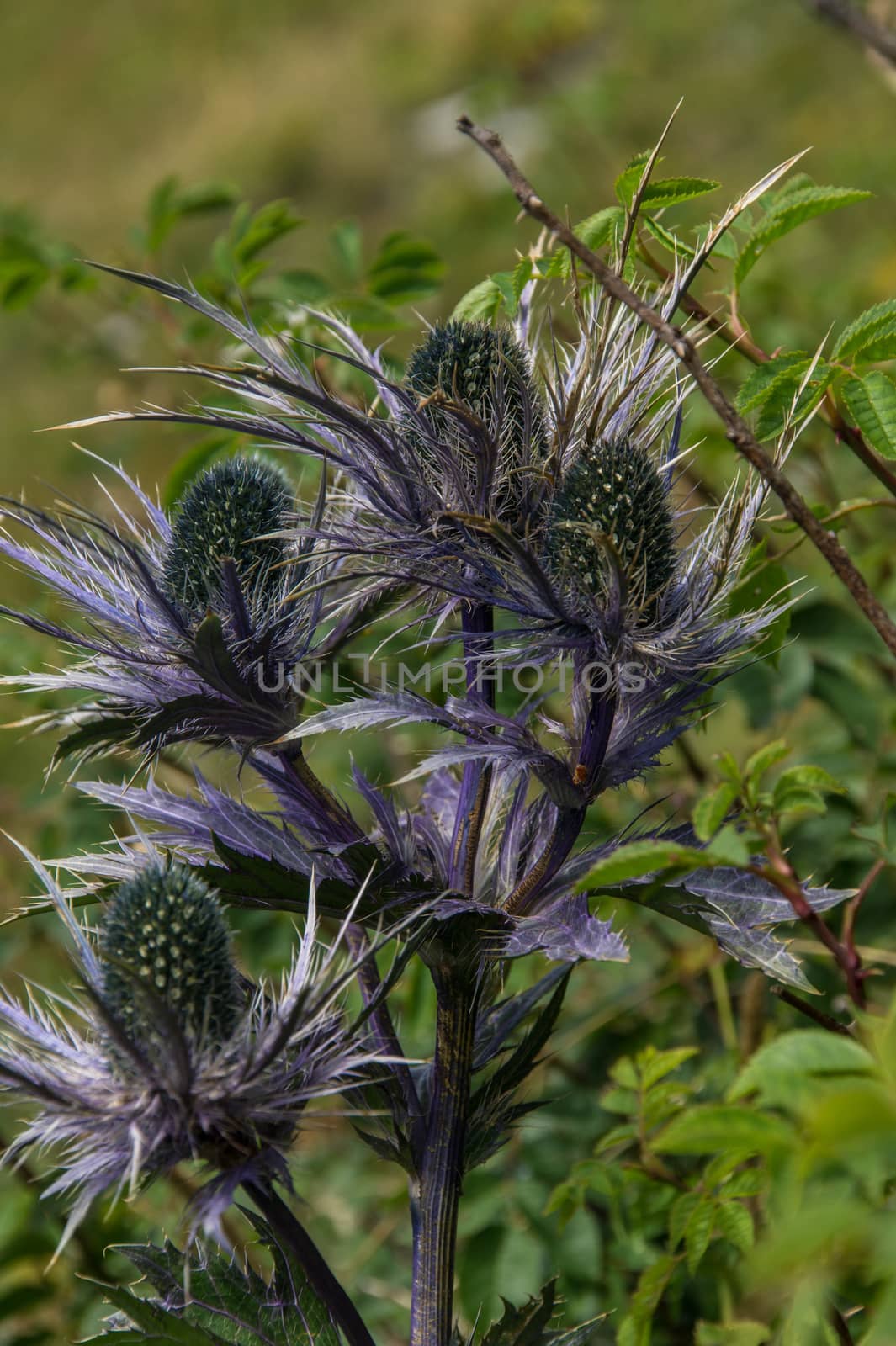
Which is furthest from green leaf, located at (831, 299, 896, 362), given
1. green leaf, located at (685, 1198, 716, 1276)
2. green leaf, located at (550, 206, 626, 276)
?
green leaf, located at (685, 1198, 716, 1276)

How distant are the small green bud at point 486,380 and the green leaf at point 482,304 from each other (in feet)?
0.40

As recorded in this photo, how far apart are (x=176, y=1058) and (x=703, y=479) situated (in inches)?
57.4

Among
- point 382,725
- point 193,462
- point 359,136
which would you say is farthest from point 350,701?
point 359,136

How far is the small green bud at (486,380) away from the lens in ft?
3.31

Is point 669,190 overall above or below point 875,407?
above

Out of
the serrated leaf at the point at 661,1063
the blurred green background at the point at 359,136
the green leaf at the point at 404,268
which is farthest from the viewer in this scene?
the blurred green background at the point at 359,136

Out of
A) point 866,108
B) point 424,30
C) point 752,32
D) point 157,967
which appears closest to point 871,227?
point 866,108

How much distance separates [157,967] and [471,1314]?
1.03 m

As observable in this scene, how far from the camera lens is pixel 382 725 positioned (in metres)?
1.06

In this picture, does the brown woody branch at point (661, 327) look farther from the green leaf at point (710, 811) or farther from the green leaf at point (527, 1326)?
the green leaf at point (527, 1326)

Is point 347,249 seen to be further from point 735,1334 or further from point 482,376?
point 735,1334

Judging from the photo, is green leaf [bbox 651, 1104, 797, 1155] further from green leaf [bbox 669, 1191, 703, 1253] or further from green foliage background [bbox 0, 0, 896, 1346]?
green leaf [bbox 669, 1191, 703, 1253]

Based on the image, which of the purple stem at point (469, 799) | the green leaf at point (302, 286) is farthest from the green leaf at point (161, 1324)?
the green leaf at point (302, 286)

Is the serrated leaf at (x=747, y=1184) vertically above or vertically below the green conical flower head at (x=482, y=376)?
below
